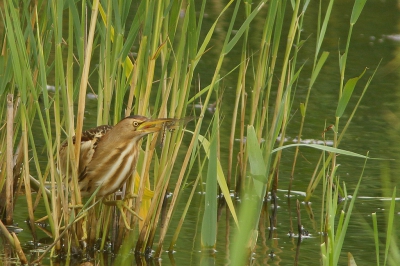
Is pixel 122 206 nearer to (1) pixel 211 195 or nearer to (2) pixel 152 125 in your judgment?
(2) pixel 152 125

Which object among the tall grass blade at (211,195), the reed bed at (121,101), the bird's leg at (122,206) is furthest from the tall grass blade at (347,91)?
the bird's leg at (122,206)

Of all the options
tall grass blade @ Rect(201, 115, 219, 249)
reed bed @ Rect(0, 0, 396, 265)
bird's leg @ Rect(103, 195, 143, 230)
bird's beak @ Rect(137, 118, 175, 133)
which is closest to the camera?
tall grass blade @ Rect(201, 115, 219, 249)

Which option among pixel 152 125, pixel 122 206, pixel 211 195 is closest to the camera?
pixel 211 195

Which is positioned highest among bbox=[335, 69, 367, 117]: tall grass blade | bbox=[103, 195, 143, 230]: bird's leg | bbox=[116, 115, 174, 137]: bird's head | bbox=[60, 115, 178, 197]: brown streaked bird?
bbox=[335, 69, 367, 117]: tall grass blade

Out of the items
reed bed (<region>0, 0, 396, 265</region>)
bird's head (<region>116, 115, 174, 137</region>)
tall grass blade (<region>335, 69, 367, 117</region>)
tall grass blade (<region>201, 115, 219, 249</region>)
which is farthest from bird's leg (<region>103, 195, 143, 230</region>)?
tall grass blade (<region>335, 69, 367, 117</region>)

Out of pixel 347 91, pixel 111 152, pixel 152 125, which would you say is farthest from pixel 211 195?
pixel 347 91

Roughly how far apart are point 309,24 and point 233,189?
375 centimetres

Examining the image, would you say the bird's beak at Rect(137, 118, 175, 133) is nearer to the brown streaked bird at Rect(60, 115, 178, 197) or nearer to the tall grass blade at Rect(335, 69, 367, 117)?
the brown streaked bird at Rect(60, 115, 178, 197)

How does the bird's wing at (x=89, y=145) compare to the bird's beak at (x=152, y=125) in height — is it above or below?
below

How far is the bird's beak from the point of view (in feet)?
8.70

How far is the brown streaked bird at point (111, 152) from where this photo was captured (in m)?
2.71

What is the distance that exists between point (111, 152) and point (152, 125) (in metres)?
0.18

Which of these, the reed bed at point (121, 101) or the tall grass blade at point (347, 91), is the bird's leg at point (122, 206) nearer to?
the reed bed at point (121, 101)

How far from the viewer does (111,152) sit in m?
2.78
